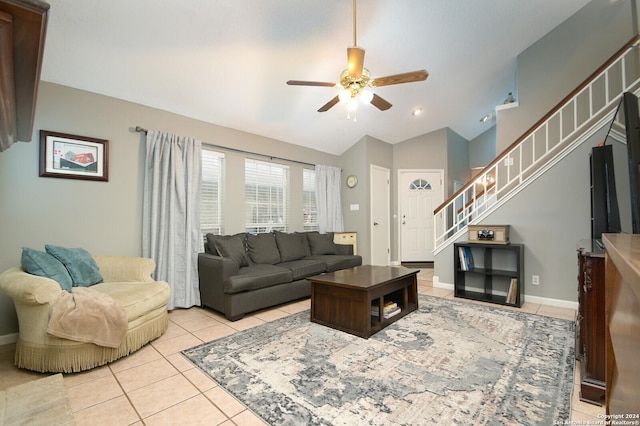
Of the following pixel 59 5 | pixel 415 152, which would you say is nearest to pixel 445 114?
pixel 415 152

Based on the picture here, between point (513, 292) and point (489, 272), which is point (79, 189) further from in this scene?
point (513, 292)

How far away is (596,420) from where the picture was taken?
145cm

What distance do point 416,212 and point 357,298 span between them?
4.20m

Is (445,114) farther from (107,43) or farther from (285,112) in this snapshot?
(107,43)

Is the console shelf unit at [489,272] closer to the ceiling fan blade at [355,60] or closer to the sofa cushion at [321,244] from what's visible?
the sofa cushion at [321,244]

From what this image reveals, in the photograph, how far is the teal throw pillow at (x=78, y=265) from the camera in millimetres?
2406

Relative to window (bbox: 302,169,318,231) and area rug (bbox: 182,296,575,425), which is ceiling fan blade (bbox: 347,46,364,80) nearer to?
area rug (bbox: 182,296,575,425)

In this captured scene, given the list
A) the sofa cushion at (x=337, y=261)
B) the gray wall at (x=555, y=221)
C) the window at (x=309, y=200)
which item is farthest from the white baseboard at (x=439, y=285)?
the window at (x=309, y=200)

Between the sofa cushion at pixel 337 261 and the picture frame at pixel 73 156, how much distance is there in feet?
9.23

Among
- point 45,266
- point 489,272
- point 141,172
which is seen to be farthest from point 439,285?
point 45,266

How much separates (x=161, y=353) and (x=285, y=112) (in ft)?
10.6

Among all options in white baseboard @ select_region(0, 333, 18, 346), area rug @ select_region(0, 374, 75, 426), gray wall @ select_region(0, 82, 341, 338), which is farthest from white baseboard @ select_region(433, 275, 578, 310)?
white baseboard @ select_region(0, 333, 18, 346)

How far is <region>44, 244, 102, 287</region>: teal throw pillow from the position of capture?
241cm

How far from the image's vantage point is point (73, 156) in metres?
2.81
